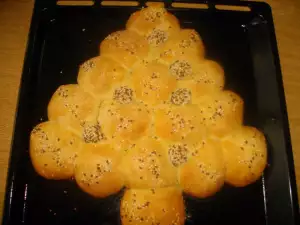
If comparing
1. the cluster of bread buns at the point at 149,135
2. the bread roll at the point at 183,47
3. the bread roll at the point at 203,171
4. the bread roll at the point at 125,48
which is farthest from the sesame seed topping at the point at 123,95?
the bread roll at the point at 203,171

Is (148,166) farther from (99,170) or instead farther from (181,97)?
(181,97)

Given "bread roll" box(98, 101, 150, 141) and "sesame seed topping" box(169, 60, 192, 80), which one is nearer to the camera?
"bread roll" box(98, 101, 150, 141)

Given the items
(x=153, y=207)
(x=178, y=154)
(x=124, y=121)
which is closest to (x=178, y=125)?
(x=178, y=154)

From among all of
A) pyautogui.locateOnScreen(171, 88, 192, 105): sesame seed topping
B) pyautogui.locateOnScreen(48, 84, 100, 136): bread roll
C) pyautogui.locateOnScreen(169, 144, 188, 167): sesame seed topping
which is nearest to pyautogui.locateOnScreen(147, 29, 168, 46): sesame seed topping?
pyautogui.locateOnScreen(171, 88, 192, 105): sesame seed topping

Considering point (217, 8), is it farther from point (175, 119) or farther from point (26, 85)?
point (26, 85)

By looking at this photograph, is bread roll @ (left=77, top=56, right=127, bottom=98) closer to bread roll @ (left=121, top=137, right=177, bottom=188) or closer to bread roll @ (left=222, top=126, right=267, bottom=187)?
bread roll @ (left=121, top=137, right=177, bottom=188)

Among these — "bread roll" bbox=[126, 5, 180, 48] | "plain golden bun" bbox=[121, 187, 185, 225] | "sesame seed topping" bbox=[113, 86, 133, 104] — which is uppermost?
"bread roll" bbox=[126, 5, 180, 48]

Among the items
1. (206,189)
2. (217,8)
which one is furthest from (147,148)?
(217,8)

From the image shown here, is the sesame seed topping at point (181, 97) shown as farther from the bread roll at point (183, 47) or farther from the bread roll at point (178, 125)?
the bread roll at point (183, 47)
